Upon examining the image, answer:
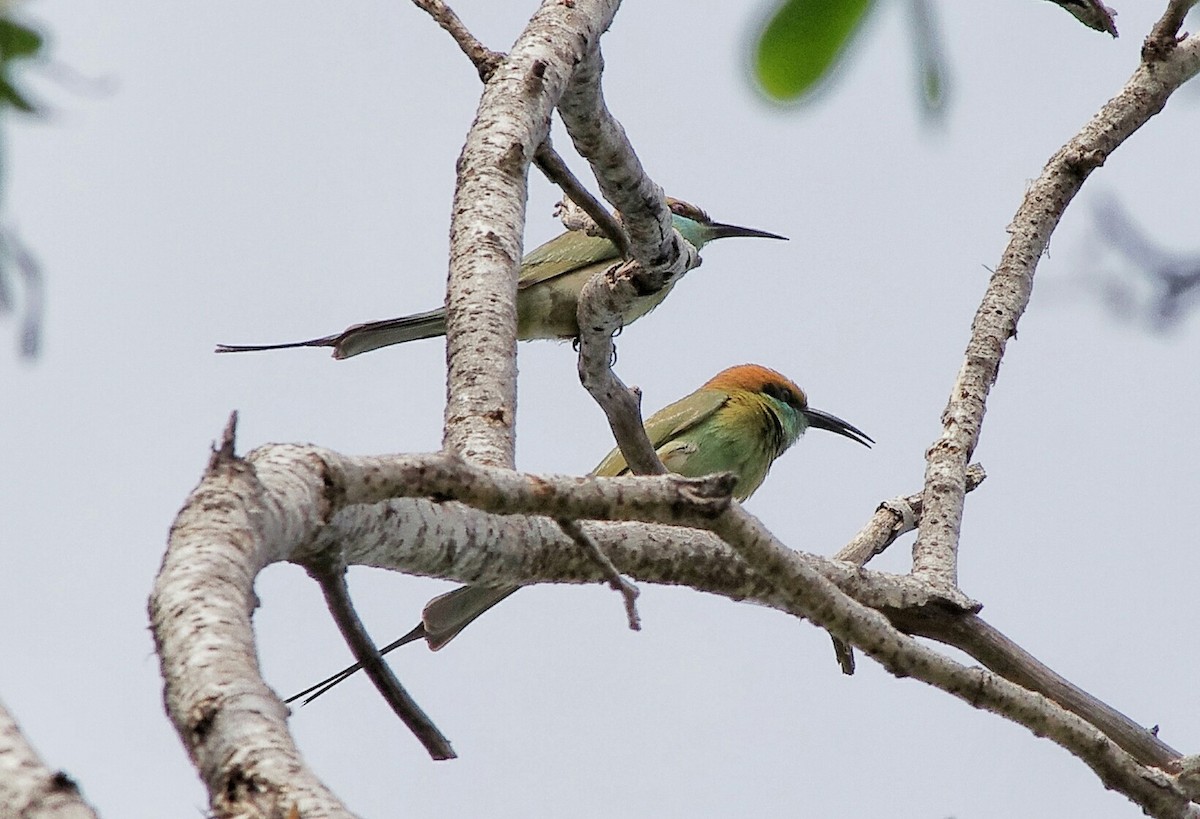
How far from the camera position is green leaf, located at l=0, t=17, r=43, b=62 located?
0.82 m

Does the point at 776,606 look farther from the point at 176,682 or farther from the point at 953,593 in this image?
the point at 176,682

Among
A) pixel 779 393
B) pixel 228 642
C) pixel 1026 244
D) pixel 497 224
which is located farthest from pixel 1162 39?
pixel 228 642

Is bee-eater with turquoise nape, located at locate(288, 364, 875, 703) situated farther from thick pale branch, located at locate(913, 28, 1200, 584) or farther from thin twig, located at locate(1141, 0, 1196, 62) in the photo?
thin twig, located at locate(1141, 0, 1196, 62)

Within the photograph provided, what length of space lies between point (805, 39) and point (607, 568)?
40.3 inches

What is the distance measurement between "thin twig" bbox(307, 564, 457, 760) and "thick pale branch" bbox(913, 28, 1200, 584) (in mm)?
1610

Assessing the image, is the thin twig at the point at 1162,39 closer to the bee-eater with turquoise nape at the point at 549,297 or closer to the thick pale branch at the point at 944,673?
the bee-eater with turquoise nape at the point at 549,297

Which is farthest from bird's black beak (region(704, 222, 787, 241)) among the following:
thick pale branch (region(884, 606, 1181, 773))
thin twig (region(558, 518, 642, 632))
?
thin twig (region(558, 518, 642, 632))

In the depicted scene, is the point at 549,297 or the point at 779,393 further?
the point at 779,393

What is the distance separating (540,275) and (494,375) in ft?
8.22

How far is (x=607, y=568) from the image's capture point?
1.69m

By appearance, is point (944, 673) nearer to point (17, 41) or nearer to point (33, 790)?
point (33, 790)

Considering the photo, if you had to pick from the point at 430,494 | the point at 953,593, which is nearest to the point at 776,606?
the point at 953,593

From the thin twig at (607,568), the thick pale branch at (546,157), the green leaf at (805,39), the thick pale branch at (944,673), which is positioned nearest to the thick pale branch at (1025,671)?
the thick pale branch at (944,673)

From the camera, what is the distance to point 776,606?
2.57m
